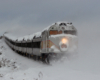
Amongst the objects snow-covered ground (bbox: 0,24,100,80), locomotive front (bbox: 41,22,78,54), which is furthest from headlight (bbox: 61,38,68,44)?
snow-covered ground (bbox: 0,24,100,80)

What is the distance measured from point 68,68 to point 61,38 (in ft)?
9.81

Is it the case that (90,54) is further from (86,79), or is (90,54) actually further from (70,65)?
(86,79)

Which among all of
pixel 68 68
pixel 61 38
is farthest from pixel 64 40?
pixel 68 68

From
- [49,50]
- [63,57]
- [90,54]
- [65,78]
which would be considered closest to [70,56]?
[63,57]

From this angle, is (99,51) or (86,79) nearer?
(86,79)

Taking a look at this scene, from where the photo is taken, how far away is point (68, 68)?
1202cm

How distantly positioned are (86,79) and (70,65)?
4716mm

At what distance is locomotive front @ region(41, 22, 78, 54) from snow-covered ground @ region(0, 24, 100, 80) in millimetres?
929

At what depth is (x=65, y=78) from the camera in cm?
896

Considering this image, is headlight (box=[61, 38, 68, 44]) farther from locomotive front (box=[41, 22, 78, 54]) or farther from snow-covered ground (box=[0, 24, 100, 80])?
snow-covered ground (box=[0, 24, 100, 80])

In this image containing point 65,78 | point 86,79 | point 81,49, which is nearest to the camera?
point 86,79

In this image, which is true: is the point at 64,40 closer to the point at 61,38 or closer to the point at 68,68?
the point at 61,38

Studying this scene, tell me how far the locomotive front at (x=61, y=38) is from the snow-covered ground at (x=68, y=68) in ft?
3.05

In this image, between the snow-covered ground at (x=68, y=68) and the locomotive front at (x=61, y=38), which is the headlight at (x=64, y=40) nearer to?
the locomotive front at (x=61, y=38)
